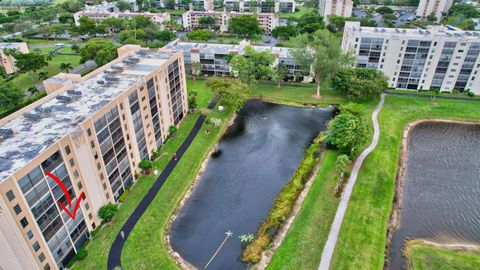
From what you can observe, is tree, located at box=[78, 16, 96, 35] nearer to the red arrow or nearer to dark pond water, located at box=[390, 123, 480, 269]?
the red arrow

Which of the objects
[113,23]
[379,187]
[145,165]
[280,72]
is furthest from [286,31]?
[145,165]

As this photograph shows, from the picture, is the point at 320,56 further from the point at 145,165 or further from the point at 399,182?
the point at 145,165

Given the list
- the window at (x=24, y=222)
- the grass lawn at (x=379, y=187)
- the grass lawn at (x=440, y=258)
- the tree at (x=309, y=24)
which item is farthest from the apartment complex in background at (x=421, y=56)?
the window at (x=24, y=222)

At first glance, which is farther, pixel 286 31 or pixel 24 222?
pixel 286 31

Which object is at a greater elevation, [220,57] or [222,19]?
[222,19]

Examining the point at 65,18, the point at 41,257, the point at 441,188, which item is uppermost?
the point at 65,18

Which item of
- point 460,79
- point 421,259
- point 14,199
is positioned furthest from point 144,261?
point 460,79

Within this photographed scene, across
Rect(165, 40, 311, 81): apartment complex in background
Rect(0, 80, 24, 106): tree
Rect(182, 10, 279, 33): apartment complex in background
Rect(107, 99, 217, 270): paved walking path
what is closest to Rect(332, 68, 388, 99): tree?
Rect(165, 40, 311, 81): apartment complex in background

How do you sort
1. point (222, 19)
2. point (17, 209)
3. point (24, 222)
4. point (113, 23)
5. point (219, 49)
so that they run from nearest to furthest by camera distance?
point (17, 209)
point (24, 222)
point (219, 49)
point (113, 23)
point (222, 19)
